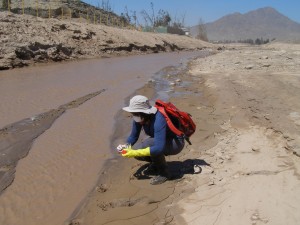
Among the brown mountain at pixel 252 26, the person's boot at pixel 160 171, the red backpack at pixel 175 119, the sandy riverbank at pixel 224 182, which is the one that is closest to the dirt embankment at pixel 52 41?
the sandy riverbank at pixel 224 182

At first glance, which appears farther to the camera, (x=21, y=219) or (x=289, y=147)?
(x=289, y=147)

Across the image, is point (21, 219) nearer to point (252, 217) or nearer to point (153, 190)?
point (153, 190)

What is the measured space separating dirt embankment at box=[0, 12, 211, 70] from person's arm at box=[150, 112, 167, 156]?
40.2 ft

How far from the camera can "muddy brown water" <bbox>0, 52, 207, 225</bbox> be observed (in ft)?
14.6

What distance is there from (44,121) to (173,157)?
10.7 ft

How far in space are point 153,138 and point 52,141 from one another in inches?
101

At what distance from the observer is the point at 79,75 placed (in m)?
14.3

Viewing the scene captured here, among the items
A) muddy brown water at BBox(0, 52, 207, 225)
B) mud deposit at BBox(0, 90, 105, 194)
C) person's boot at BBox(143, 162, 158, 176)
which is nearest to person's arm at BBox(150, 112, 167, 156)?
person's boot at BBox(143, 162, 158, 176)

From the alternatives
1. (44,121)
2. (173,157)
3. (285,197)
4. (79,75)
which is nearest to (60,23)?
Answer: (79,75)

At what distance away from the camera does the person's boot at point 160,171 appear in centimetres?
462

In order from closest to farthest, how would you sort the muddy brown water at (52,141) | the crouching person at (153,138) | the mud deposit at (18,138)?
the crouching person at (153,138), the muddy brown water at (52,141), the mud deposit at (18,138)

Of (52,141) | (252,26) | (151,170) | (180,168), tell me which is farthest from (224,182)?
(252,26)

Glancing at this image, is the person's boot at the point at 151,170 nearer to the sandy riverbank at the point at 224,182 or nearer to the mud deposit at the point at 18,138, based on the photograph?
the sandy riverbank at the point at 224,182

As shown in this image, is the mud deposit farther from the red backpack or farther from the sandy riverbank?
the red backpack
